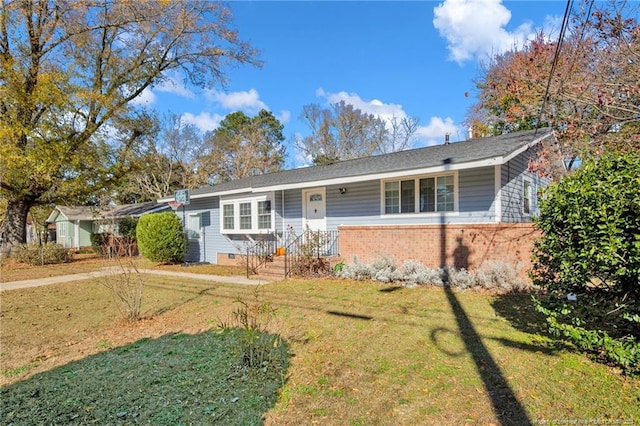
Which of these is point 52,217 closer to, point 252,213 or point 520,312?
point 252,213

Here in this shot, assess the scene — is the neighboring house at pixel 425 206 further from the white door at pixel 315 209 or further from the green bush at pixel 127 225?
the green bush at pixel 127 225

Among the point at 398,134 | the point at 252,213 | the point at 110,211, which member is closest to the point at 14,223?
the point at 110,211

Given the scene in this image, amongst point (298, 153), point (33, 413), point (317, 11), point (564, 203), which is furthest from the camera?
point (298, 153)

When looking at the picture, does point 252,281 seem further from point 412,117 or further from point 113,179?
point 412,117

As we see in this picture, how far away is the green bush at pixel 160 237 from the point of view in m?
14.0

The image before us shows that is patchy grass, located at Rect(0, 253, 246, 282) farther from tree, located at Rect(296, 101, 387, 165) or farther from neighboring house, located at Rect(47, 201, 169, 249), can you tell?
tree, located at Rect(296, 101, 387, 165)

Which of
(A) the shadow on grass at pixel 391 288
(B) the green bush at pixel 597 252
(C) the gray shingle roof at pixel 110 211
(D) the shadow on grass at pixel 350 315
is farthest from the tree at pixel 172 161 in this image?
(B) the green bush at pixel 597 252

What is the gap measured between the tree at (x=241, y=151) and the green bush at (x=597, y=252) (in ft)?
95.3

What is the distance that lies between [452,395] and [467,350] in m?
1.16

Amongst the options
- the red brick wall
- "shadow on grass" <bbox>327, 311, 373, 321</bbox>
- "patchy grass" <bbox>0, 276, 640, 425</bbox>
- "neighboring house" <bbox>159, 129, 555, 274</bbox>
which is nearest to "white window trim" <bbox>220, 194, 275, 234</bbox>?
"neighboring house" <bbox>159, 129, 555, 274</bbox>

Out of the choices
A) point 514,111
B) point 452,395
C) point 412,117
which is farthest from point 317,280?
point 412,117

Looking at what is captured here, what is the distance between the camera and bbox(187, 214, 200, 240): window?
52.5ft

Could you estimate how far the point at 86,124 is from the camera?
53.4ft

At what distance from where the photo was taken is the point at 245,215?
1370 cm
